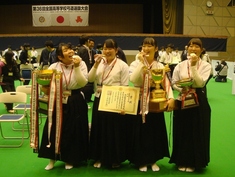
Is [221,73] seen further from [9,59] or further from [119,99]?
[119,99]

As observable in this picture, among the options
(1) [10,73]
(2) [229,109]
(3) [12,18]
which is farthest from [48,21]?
(2) [229,109]

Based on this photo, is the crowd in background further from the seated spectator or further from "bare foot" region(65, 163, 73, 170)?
the seated spectator

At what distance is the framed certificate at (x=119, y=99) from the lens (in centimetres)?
367

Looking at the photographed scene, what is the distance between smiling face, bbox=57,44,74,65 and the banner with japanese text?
48.7ft

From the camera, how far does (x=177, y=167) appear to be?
13.1 ft

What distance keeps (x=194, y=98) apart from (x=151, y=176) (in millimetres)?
999

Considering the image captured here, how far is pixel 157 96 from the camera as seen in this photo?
140 inches

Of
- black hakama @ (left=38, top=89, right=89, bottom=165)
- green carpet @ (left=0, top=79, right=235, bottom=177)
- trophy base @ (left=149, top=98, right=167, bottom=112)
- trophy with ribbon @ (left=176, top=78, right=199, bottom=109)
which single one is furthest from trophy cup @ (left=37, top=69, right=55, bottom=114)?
trophy with ribbon @ (left=176, top=78, right=199, bottom=109)

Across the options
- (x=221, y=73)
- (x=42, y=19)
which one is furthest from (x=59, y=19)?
(x=221, y=73)

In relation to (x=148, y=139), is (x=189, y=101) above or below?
above

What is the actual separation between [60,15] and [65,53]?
15.4 meters

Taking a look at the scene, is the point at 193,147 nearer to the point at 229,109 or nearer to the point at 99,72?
the point at 99,72

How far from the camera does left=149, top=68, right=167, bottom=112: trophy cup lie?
11.6ft

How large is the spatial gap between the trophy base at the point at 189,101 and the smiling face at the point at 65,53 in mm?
1334
